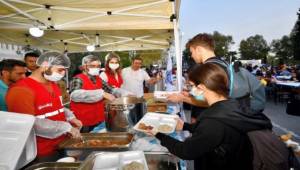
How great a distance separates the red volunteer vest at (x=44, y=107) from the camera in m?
1.59

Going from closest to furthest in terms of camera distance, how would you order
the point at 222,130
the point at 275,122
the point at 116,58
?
the point at 222,130
the point at 116,58
the point at 275,122

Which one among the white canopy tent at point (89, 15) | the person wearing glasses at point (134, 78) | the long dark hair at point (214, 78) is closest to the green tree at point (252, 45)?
the person wearing glasses at point (134, 78)

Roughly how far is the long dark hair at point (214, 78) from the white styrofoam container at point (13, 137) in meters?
0.82

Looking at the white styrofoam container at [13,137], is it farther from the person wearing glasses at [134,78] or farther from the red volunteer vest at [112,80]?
the person wearing glasses at [134,78]

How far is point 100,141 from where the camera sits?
5.59ft

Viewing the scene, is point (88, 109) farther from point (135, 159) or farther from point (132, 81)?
point (132, 81)

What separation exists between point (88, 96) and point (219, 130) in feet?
5.09

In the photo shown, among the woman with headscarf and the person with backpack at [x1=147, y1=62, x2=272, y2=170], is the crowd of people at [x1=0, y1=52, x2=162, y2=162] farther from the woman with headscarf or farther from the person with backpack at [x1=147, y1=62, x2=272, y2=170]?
the person with backpack at [x1=147, y1=62, x2=272, y2=170]

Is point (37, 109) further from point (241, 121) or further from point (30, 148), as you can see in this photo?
point (241, 121)

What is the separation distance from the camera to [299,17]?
110 feet

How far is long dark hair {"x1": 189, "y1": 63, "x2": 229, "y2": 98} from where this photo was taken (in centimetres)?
118

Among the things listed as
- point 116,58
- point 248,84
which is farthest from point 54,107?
point 116,58

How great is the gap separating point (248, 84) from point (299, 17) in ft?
125

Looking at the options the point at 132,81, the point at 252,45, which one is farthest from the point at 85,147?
the point at 252,45
